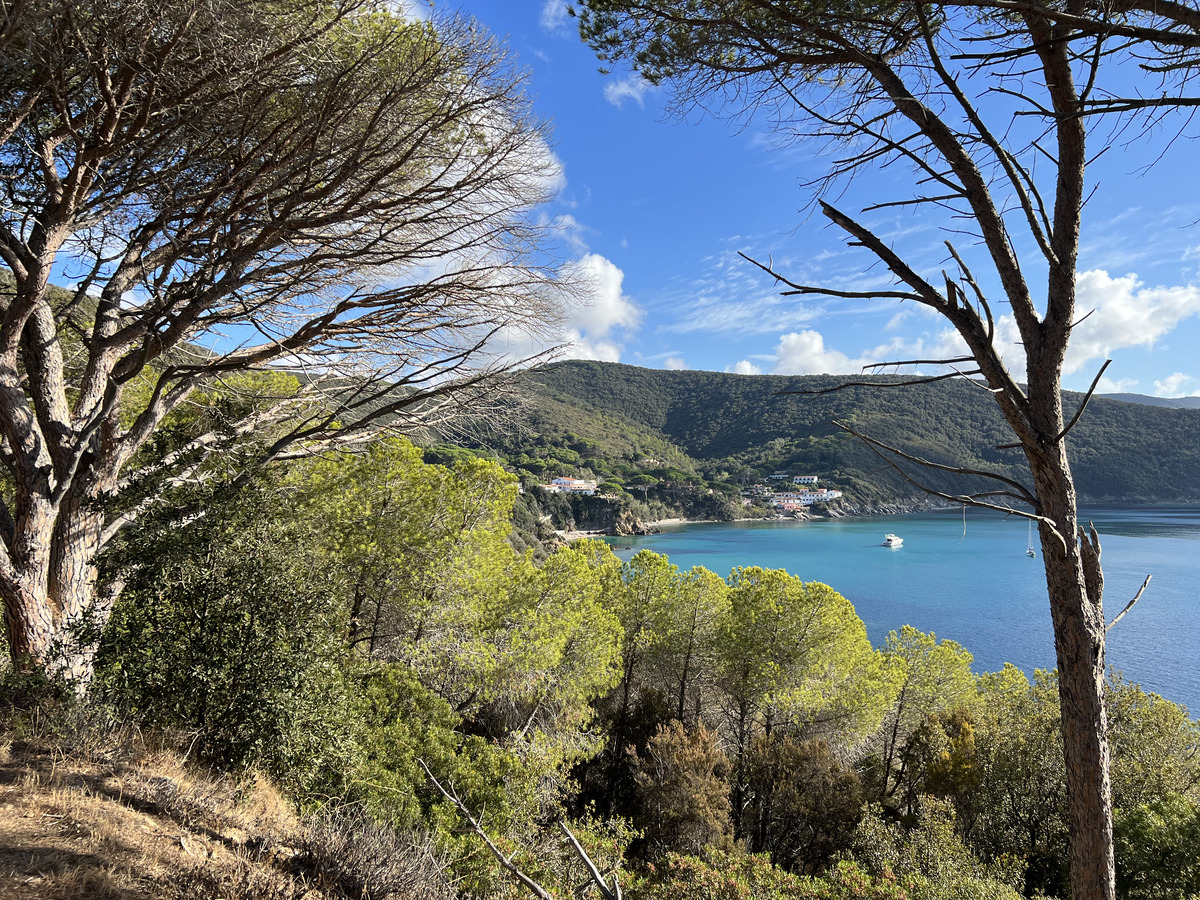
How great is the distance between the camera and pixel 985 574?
142ft

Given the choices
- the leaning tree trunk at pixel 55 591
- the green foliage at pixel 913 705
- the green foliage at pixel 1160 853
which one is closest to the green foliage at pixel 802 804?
the green foliage at pixel 913 705

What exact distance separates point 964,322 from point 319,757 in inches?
196

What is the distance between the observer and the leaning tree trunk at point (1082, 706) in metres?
1.67

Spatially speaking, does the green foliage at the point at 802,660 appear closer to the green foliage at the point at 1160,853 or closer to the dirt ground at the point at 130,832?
the green foliage at the point at 1160,853

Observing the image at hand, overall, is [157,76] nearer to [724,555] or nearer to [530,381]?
[530,381]

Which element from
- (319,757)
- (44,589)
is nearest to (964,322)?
(319,757)

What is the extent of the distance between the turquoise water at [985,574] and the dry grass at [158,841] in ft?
31.3

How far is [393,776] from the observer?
591 cm

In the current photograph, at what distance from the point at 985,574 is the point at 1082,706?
2003 inches

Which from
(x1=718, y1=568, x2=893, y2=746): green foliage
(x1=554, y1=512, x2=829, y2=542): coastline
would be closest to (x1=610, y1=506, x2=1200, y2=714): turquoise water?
(x1=554, y1=512, x2=829, y2=542): coastline

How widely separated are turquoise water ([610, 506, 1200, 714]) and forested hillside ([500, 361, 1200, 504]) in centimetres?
678

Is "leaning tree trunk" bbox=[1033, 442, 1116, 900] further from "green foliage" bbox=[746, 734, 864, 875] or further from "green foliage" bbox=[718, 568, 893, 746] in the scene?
"green foliage" bbox=[718, 568, 893, 746]

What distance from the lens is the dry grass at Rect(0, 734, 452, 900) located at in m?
2.24

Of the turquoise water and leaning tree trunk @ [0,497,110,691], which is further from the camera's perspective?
the turquoise water
